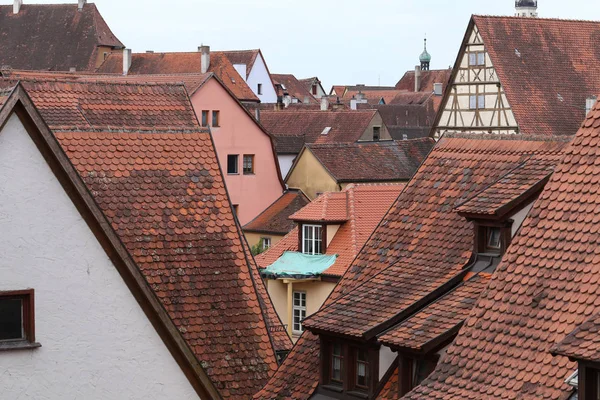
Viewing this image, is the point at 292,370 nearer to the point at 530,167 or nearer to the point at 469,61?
the point at 530,167

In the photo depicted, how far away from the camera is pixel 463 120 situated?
178 ft

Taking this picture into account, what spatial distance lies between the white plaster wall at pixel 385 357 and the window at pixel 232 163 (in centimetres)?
4237

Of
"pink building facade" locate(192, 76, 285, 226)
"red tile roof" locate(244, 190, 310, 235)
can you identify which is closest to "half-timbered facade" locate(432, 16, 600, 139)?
"red tile roof" locate(244, 190, 310, 235)

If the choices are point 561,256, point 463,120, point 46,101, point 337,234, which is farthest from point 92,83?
point 463,120

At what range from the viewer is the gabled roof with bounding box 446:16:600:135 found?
177ft

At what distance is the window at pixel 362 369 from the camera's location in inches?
646

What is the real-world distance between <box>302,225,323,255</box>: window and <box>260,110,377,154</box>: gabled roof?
25.6m

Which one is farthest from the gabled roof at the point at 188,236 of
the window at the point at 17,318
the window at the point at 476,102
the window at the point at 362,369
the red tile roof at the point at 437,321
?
the window at the point at 476,102

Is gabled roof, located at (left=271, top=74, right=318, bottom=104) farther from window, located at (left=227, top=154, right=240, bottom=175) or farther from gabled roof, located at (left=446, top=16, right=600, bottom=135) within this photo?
gabled roof, located at (left=446, top=16, right=600, bottom=135)

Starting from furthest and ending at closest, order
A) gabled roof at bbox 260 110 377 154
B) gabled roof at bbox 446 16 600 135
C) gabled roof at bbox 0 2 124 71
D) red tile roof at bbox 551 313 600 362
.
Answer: gabled roof at bbox 0 2 124 71, gabled roof at bbox 260 110 377 154, gabled roof at bbox 446 16 600 135, red tile roof at bbox 551 313 600 362

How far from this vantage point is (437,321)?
15477mm

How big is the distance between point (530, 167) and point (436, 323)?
8.97 ft

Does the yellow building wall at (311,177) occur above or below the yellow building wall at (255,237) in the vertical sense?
above

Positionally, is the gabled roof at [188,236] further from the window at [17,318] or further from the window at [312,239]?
the window at [312,239]
